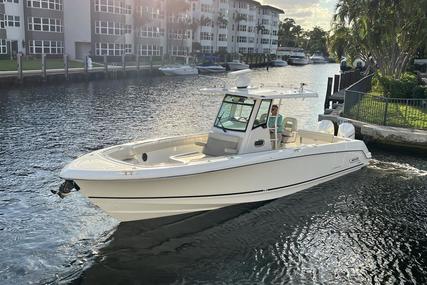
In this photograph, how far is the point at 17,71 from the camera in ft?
141

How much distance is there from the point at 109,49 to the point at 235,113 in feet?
197

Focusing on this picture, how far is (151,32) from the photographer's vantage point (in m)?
77.9

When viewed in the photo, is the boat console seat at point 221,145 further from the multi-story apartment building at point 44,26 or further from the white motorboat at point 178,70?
the multi-story apartment building at point 44,26

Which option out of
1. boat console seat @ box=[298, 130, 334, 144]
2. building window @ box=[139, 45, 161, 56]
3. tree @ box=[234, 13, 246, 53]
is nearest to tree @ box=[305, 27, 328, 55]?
tree @ box=[234, 13, 246, 53]

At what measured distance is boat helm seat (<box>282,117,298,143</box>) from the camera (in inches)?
553

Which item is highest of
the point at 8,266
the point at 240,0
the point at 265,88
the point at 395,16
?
the point at 240,0

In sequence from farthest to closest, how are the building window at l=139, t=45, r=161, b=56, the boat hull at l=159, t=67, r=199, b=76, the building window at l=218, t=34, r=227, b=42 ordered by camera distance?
the building window at l=218, t=34, r=227, b=42 → the building window at l=139, t=45, r=161, b=56 → the boat hull at l=159, t=67, r=199, b=76

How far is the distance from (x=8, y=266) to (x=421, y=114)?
18141 mm

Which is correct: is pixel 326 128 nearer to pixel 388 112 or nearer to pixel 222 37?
pixel 388 112

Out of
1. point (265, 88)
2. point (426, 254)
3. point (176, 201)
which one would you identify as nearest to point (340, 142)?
point (265, 88)

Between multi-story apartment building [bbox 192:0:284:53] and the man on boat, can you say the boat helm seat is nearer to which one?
the man on boat

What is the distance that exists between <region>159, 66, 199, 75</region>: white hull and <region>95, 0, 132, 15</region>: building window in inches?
569

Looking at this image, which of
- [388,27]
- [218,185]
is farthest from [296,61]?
[218,185]

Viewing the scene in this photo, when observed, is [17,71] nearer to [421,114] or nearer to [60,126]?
[60,126]
